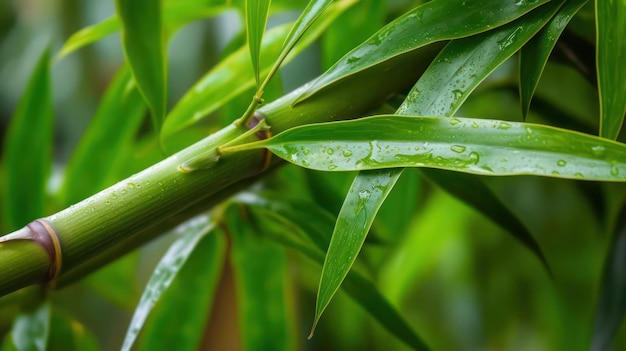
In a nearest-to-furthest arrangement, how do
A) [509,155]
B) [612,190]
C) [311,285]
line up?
[509,155], [612,190], [311,285]

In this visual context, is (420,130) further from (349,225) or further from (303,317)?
(303,317)

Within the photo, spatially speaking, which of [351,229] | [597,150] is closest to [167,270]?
[351,229]

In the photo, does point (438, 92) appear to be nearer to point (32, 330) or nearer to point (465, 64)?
point (465, 64)

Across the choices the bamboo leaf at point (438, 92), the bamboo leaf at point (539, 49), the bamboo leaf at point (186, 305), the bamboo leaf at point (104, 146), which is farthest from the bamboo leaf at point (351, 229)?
the bamboo leaf at point (104, 146)

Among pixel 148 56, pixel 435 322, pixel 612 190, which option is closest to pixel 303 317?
pixel 435 322

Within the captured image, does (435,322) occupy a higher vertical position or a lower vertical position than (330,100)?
lower
